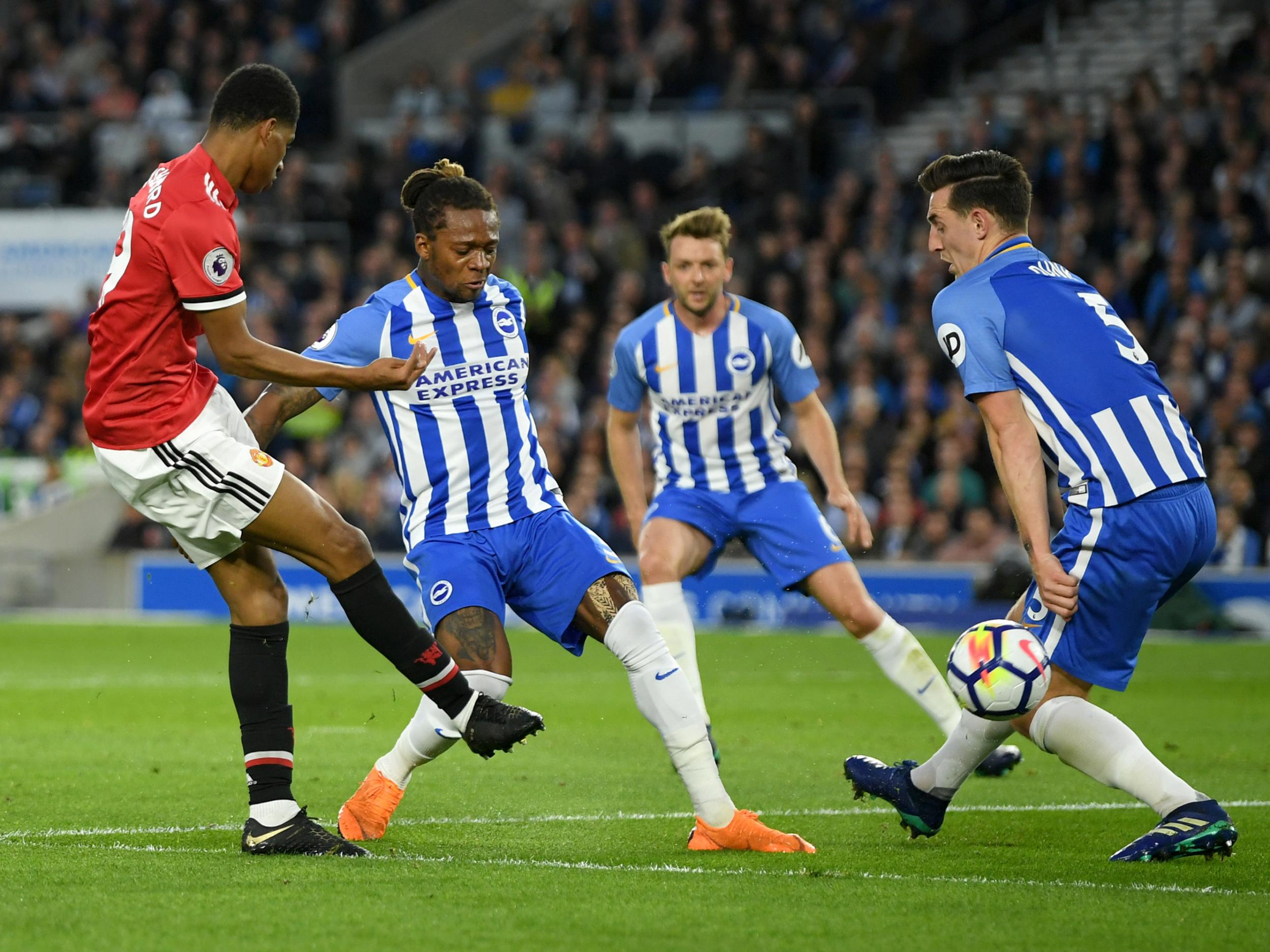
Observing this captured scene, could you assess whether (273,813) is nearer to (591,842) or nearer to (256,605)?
(256,605)

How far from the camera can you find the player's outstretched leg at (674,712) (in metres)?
5.25

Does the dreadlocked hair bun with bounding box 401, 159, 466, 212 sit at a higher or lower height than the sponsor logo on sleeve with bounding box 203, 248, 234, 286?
higher

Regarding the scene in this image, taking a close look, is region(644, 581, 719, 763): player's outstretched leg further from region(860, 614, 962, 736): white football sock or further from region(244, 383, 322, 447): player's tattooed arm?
region(244, 383, 322, 447): player's tattooed arm

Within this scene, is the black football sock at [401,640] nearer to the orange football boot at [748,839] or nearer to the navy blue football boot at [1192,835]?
the orange football boot at [748,839]

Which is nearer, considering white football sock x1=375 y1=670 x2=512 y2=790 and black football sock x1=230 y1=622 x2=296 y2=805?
black football sock x1=230 y1=622 x2=296 y2=805

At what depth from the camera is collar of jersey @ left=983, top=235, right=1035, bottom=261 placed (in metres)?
5.28

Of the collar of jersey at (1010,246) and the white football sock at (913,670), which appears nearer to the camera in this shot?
the collar of jersey at (1010,246)

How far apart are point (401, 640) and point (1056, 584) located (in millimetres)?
1942

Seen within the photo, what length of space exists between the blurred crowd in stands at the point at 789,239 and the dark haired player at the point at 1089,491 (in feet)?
30.0

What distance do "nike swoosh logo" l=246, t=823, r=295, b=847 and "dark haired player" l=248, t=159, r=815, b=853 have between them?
494mm

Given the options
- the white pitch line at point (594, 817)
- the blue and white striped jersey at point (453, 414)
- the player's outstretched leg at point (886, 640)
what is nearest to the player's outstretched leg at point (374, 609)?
the blue and white striped jersey at point (453, 414)

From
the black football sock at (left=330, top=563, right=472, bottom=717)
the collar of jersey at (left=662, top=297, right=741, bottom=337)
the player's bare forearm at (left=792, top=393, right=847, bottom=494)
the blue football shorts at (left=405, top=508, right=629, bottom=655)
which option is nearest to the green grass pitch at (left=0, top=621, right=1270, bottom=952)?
the black football sock at (left=330, top=563, right=472, bottom=717)

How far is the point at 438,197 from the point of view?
18.7 ft

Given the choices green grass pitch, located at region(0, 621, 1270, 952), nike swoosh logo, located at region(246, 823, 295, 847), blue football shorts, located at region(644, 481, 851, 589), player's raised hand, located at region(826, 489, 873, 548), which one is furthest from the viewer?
blue football shorts, located at region(644, 481, 851, 589)
